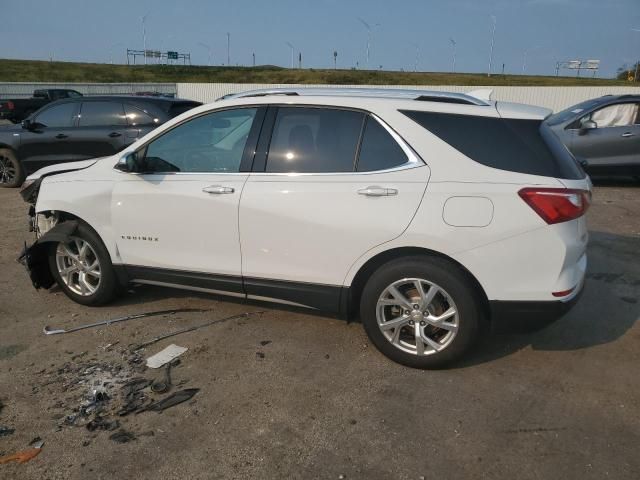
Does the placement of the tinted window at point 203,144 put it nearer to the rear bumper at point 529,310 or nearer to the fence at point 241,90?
the rear bumper at point 529,310

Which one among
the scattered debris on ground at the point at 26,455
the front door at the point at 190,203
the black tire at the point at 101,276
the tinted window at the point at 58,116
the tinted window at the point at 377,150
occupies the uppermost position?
the tinted window at the point at 58,116

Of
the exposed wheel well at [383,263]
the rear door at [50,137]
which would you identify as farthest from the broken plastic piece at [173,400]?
the rear door at [50,137]

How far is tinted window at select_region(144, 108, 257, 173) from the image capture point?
395 centimetres

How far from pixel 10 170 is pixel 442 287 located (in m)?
9.74

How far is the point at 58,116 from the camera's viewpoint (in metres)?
9.52

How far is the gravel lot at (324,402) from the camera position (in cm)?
264

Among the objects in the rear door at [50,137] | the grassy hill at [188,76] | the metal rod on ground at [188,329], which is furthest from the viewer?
the grassy hill at [188,76]

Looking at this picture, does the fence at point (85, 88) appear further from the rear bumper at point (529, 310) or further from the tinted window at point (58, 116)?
the rear bumper at point (529, 310)

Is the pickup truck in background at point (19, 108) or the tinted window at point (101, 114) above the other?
the pickup truck in background at point (19, 108)

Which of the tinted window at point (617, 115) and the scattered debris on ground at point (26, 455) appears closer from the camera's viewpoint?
the scattered debris on ground at point (26, 455)

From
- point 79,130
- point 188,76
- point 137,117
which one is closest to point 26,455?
point 137,117

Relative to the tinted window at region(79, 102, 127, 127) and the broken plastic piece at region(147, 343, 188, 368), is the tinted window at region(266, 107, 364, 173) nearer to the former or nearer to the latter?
the broken plastic piece at region(147, 343, 188, 368)

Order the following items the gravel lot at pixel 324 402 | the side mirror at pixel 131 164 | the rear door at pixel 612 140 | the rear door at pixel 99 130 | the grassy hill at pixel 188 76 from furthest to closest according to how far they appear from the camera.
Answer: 1. the grassy hill at pixel 188 76
2. the rear door at pixel 612 140
3. the rear door at pixel 99 130
4. the side mirror at pixel 131 164
5. the gravel lot at pixel 324 402

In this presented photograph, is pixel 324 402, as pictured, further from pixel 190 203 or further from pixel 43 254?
pixel 43 254
